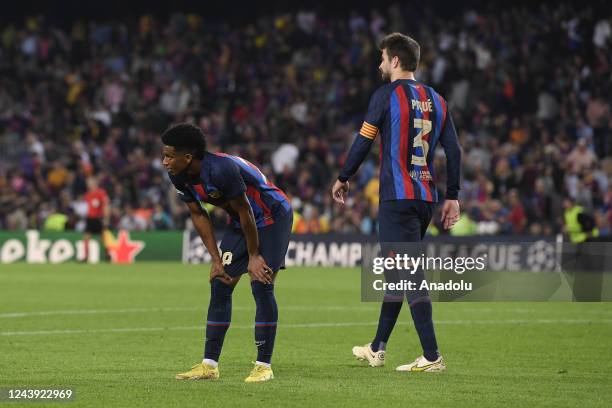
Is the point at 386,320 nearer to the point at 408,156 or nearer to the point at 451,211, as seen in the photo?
the point at 451,211

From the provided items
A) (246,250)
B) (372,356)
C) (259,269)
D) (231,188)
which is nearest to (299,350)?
(372,356)

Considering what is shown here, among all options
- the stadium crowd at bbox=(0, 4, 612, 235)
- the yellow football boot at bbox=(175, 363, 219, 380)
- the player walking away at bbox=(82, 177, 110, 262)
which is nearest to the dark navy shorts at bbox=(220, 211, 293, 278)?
the yellow football boot at bbox=(175, 363, 219, 380)

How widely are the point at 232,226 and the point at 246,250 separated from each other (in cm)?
21

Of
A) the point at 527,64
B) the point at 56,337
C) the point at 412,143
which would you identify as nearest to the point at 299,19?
the point at 527,64

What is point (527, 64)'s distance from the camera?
2934 centimetres

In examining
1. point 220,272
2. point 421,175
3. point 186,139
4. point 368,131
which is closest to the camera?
point 186,139

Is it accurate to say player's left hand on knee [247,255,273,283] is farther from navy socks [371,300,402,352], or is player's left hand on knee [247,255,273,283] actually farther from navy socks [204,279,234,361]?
navy socks [371,300,402,352]

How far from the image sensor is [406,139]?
355 inches

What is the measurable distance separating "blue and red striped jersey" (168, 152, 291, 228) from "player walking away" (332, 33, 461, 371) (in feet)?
1.52

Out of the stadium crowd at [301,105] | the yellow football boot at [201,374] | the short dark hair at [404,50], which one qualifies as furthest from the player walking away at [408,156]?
the stadium crowd at [301,105]

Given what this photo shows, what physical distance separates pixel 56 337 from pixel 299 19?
23.8m

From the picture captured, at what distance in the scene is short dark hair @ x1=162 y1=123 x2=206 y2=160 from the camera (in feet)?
27.2

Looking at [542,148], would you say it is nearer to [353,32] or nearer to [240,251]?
[353,32]

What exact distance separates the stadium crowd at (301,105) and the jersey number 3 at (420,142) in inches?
677
